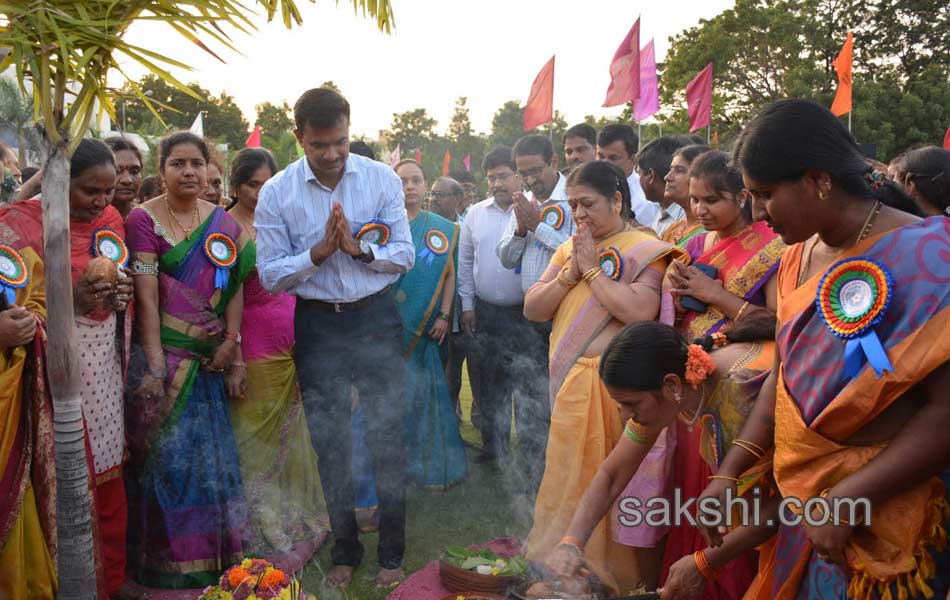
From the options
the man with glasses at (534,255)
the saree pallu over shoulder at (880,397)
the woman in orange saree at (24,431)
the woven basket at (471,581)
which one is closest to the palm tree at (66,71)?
the woman in orange saree at (24,431)

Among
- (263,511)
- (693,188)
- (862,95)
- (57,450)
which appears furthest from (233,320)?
(862,95)

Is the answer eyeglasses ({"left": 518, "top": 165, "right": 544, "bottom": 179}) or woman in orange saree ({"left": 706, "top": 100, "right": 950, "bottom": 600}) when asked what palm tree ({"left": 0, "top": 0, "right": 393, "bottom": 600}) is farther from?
eyeglasses ({"left": 518, "top": 165, "right": 544, "bottom": 179})

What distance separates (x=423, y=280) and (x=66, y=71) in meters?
3.34

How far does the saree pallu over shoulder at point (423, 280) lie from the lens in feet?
17.6

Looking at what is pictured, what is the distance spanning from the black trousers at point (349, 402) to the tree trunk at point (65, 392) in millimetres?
1266

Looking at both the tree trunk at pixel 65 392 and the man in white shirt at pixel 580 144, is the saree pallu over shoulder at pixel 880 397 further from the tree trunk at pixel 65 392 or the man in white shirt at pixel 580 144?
the man in white shirt at pixel 580 144

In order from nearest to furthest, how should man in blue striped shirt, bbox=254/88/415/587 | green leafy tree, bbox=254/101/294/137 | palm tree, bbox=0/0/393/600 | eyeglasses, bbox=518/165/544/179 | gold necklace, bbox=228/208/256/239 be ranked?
palm tree, bbox=0/0/393/600
man in blue striped shirt, bbox=254/88/415/587
gold necklace, bbox=228/208/256/239
eyeglasses, bbox=518/165/544/179
green leafy tree, bbox=254/101/294/137

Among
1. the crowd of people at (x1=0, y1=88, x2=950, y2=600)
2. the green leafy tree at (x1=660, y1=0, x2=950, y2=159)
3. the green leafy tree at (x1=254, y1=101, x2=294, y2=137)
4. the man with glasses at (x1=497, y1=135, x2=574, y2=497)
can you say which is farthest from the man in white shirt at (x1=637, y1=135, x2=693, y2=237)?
the green leafy tree at (x1=254, y1=101, x2=294, y2=137)

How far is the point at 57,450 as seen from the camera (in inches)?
106

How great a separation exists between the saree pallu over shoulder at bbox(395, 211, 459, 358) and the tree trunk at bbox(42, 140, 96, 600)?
2.76m

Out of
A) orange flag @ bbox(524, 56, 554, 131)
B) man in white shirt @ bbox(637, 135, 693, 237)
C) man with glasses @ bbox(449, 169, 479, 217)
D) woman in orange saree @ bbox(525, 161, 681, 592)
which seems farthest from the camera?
man with glasses @ bbox(449, 169, 479, 217)

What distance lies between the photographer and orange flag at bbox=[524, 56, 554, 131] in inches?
399

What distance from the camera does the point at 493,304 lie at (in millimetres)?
5520

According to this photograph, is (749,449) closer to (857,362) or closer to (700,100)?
(857,362)
